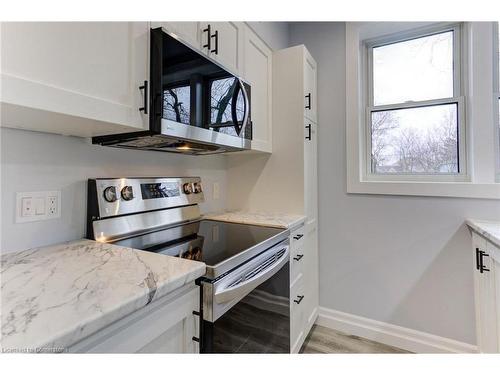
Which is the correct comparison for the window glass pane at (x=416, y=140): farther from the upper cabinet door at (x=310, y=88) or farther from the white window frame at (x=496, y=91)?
the upper cabinet door at (x=310, y=88)

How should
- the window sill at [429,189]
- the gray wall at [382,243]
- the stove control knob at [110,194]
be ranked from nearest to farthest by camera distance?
the stove control knob at [110,194], the window sill at [429,189], the gray wall at [382,243]

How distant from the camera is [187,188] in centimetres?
155

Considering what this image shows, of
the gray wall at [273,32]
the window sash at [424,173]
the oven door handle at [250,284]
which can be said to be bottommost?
the oven door handle at [250,284]

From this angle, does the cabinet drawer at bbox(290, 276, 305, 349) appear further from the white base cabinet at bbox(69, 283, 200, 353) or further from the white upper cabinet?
the white upper cabinet

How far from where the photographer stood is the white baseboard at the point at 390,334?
5.54ft

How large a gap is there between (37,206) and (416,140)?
2.26 metres

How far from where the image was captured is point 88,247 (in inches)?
37.2

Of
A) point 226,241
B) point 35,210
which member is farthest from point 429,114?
point 35,210

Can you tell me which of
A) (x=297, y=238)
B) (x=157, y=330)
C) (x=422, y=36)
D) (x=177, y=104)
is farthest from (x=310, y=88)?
(x=157, y=330)

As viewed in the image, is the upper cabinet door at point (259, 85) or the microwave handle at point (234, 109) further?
the upper cabinet door at point (259, 85)

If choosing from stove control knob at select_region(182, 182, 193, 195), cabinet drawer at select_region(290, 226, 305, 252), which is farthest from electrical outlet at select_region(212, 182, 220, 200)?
cabinet drawer at select_region(290, 226, 305, 252)

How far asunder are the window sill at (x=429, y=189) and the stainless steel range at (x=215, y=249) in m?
0.91

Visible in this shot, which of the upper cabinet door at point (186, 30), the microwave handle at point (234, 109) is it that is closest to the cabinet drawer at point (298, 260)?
the microwave handle at point (234, 109)
